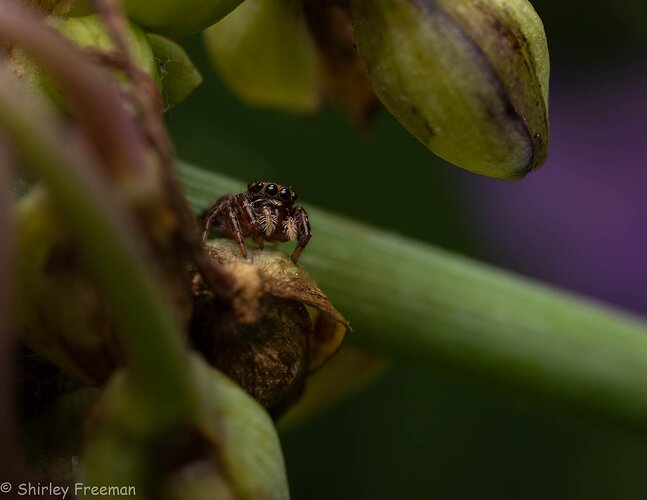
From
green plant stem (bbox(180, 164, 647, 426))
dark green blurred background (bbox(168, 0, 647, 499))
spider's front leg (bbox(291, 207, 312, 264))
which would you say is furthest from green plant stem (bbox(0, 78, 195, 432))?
dark green blurred background (bbox(168, 0, 647, 499))

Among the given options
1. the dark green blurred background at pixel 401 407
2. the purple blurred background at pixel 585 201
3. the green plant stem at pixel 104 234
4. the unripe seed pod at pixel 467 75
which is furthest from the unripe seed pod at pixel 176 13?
the purple blurred background at pixel 585 201

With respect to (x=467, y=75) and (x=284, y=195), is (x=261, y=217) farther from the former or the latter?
(x=467, y=75)

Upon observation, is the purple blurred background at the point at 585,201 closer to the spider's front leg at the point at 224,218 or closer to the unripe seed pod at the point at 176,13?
the spider's front leg at the point at 224,218

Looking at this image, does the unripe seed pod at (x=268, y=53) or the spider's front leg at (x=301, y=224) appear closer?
the spider's front leg at (x=301, y=224)

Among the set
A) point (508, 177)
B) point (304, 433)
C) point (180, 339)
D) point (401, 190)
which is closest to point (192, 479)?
point (180, 339)

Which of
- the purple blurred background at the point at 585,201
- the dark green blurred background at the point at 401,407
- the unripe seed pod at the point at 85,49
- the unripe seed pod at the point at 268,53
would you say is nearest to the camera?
the unripe seed pod at the point at 85,49

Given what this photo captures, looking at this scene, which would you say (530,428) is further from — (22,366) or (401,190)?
(22,366)

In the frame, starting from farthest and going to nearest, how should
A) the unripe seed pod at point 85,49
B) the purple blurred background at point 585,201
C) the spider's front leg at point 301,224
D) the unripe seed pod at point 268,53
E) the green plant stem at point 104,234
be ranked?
the purple blurred background at point 585,201
the unripe seed pod at point 268,53
the spider's front leg at point 301,224
the unripe seed pod at point 85,49
the green plant stem at point 104,234
